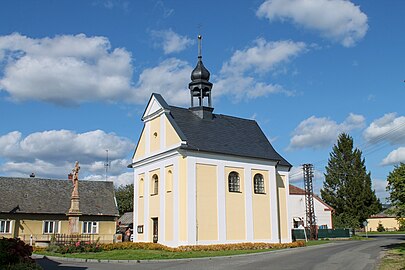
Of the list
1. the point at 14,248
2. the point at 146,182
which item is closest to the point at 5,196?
the point at 146,182

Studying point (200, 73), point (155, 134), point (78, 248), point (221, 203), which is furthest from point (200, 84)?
point (78, 248)

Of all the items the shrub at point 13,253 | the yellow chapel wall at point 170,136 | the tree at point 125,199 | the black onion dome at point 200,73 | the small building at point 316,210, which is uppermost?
the black onion dome at point 200,73

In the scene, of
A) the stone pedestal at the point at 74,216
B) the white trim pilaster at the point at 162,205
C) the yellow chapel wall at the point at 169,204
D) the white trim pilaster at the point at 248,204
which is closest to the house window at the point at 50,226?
the stone pedestal at the point at 74,216

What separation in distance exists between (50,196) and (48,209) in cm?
222

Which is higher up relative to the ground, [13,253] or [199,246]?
[13,253]

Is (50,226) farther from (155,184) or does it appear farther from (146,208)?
(155,184)

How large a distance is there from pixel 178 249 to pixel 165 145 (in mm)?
7979

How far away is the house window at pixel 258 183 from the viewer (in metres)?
32.0

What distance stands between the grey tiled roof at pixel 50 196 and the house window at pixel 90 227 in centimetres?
108

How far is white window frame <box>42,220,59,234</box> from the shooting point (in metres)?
42.0

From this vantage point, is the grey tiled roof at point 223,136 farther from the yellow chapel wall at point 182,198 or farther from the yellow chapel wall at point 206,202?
the yellow chapel wall at point 206,202

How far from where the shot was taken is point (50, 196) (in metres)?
Result: 44.5

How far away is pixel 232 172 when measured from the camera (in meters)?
30.9

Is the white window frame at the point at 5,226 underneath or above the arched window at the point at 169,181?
underneath
